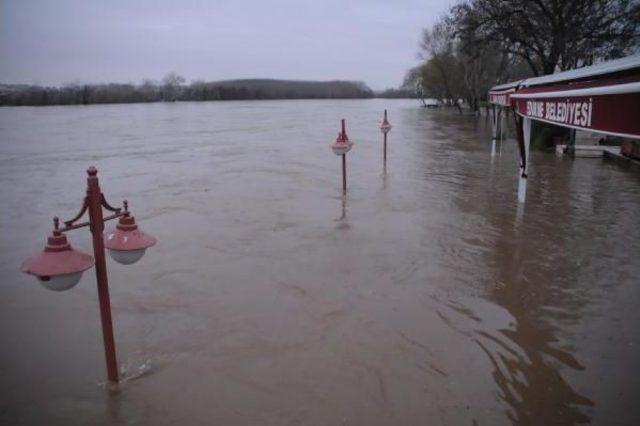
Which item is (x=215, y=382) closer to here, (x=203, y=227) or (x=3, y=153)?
(x=203, y=227)

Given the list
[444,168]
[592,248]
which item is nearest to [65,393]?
[592,248]

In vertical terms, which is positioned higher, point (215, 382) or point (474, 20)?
point (474, 20)

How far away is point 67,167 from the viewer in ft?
64.3

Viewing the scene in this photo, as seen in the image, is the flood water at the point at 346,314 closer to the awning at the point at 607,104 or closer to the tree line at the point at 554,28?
the awning at the point at 607,104

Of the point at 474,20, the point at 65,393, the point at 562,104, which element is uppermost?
the point at 474,20

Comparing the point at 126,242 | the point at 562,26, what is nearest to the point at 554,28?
the point at 562,26

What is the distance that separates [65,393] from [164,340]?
3.62 feet

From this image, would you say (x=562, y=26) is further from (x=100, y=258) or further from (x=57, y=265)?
(x=57, y=265)

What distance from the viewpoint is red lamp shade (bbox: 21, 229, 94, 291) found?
358 cm

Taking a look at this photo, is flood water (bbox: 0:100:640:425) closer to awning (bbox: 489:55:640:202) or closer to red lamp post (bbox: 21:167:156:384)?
red lamp post (bbox: 21:167:156:384)

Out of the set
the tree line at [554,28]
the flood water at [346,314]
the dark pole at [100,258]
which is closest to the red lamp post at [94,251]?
the dark pole at [100,258]

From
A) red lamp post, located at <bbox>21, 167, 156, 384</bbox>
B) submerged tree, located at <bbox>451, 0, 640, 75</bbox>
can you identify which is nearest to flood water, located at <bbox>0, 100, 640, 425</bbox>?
red lamp post, located at <bbox>21, 167, 156, 384</bbox>

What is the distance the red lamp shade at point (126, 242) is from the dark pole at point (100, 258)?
107 millimetres

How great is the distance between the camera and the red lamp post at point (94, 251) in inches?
143
